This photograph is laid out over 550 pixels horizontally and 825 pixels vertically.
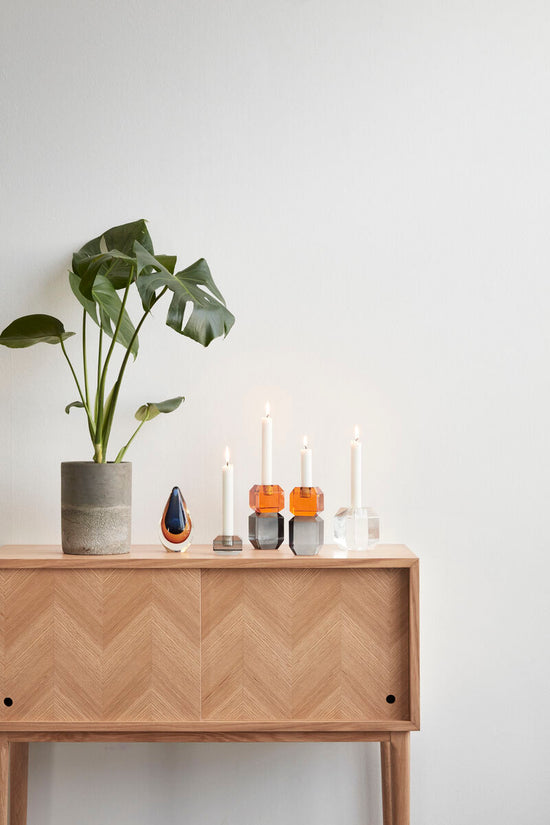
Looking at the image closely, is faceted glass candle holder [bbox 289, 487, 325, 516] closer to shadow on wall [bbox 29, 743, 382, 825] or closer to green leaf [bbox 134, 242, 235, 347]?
green leaf [bbox 134, 242, 235, 347]

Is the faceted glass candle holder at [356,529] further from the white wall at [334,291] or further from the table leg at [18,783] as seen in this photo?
the table leg at [18,783]

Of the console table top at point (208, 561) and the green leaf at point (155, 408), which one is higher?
the green leaf at point (155, 408)

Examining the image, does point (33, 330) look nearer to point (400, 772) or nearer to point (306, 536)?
point (306, 536)

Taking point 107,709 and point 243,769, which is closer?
point 107,709

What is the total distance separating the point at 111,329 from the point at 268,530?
539 mm

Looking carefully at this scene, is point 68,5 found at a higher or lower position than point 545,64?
higher

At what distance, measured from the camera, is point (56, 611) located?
1.52 meters

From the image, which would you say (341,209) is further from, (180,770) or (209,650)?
(180,770)

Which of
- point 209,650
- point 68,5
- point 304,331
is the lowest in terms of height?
point 209,650

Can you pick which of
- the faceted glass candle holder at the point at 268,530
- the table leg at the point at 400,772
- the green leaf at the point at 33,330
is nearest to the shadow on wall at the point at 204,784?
the table leg at the point at 400,772

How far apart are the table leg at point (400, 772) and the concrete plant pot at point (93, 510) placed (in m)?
0.65

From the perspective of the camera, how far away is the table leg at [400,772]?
1.54 m

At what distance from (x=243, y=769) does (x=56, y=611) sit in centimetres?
61

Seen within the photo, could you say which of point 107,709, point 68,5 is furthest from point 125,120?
point 107,709
